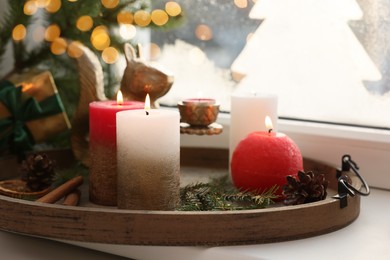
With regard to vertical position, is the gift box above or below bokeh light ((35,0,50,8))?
below

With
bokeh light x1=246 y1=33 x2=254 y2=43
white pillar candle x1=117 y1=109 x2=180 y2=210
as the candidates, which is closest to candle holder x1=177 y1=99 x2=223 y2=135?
white pillar candle x1=117 y1=109 x2=180 y2=210

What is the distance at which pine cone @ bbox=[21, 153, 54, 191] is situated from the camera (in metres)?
1.08

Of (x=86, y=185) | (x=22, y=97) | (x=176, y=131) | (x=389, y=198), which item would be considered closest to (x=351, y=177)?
(x=389, y=198)

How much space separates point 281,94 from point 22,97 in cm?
53

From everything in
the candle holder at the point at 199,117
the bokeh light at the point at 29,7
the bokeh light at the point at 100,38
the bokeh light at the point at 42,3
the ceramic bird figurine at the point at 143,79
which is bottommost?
the candle holder at the point at 199,117

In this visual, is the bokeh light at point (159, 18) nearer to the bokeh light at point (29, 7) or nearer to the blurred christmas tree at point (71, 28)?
the blurred christmas tree at point (71, 28)

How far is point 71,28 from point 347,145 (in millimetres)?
629

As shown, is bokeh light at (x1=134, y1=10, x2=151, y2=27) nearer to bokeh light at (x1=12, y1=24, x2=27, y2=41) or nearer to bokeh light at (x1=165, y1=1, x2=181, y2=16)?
bokeh light at (x1=165, y1=1, x2=181, y2=16)

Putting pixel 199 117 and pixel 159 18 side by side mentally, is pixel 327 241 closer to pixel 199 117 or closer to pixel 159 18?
pixel 199 117

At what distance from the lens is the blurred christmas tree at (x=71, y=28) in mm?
1328

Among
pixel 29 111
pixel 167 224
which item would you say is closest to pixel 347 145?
pixel 167 224

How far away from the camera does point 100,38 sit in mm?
1375

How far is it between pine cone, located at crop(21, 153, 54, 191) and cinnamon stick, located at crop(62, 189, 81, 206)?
0.06 metres

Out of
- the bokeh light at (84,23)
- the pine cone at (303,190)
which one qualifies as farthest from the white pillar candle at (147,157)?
the bokeh light at (84,23)
